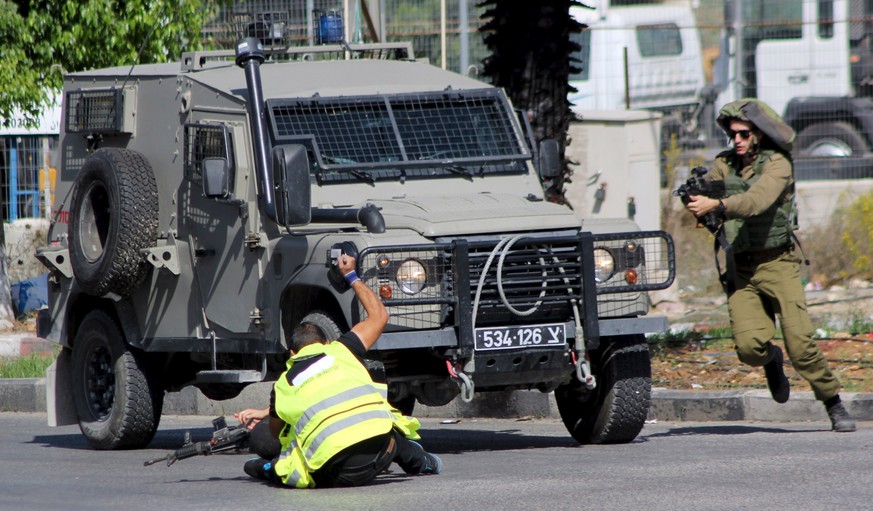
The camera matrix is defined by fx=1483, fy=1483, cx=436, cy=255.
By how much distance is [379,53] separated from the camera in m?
10.7

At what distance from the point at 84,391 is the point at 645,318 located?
12.5 ft

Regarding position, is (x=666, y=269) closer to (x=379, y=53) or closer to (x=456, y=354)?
(x=456, y=354)

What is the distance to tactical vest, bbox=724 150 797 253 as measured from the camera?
8.46 m

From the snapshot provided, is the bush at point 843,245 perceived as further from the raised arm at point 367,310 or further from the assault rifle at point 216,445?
the raised arm at point 367,310

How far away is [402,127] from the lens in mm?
8953

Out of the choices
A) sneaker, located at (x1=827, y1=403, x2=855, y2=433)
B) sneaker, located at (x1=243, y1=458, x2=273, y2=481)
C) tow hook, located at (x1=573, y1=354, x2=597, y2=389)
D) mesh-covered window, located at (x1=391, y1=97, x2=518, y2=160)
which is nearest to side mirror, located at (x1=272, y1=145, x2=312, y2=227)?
mesh-covered window, located at (x1=391, y1=97, x2=518, y2=160)

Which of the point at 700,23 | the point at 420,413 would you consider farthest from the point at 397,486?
the point at 700,23

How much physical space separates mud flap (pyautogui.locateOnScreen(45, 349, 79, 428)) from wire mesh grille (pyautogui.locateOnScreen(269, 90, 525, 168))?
2545mm

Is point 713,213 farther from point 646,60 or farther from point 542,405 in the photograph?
point 646,60

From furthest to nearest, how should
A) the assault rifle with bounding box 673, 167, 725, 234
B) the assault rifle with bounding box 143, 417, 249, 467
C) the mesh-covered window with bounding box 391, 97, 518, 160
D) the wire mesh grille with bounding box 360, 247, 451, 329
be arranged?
the mesh-covered window with bounding box 391, 97, 518, 160 → the assault rifle with bounding box 673, 167, 725, 234 → the assault rifle with bounding box 143, 417, 249, 467 → the wire mesh grille with bounding box 360, 247, 451, 329

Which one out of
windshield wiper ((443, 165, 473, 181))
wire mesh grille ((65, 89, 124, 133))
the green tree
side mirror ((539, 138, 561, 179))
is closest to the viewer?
windshield wiper ((443, 165, 473, 181))

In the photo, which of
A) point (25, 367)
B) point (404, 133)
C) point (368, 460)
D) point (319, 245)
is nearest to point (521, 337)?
point (319, 245)

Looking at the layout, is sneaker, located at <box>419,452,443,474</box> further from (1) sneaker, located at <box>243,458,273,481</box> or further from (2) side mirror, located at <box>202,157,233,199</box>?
(2) side mirror, located at <box>202,157,233,199</box>

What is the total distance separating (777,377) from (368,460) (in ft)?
9.78
